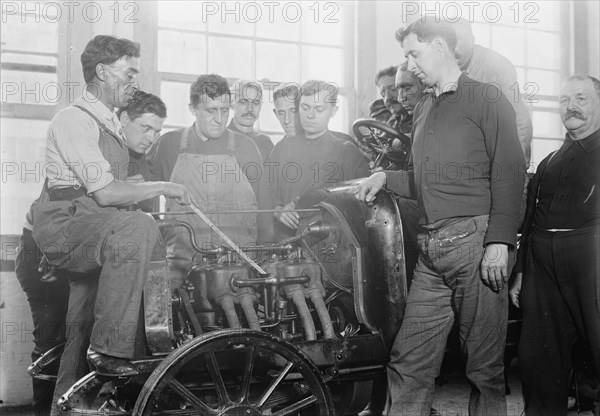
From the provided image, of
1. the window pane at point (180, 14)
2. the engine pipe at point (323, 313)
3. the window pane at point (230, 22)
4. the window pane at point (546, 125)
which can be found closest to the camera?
the engine pipe at point (323, 313)

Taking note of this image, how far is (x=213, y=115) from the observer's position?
353 centimetres

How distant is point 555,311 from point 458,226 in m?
0.76

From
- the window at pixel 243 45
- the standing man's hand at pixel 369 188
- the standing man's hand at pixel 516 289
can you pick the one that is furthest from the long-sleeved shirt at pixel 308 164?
the standing man's hand at pixel 516 289

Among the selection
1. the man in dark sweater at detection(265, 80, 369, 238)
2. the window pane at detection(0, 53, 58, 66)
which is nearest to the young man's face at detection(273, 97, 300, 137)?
the man in dark sweater at detection(265, 80, 369, 238)

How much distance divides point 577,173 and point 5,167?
3441 mm

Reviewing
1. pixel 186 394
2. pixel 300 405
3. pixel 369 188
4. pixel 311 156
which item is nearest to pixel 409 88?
pixel 311 156

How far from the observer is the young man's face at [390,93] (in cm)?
383

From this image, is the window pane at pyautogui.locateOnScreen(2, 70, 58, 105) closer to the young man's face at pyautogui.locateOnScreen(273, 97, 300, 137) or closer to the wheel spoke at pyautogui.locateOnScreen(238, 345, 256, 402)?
the young man's face at pyautogui.locateOnScreen(273, 97, 300, 137)

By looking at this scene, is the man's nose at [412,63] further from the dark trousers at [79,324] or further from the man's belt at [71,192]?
the dark trousers at [79,324]

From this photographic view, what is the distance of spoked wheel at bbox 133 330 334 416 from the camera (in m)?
2.14

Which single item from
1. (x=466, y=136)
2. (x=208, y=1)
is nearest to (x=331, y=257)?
(x=466, y=136)

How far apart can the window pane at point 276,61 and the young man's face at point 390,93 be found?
69 cm

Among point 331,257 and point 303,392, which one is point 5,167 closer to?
point 331,257

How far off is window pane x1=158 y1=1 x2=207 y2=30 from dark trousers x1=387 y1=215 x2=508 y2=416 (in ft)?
8.29
